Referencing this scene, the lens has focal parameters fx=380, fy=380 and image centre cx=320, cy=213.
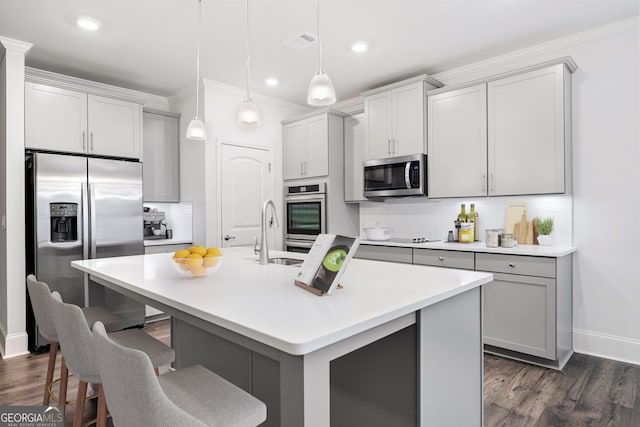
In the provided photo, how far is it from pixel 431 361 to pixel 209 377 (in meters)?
0.82

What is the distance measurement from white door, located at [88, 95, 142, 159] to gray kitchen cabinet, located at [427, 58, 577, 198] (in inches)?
118

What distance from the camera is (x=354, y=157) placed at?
4480 millimetres

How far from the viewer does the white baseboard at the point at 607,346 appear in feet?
9.47

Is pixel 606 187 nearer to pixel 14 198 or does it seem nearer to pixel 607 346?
pixel 607 346

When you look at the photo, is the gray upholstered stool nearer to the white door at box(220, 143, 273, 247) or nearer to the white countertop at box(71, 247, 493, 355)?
the white countertop at box(71, 247, 493, 355)

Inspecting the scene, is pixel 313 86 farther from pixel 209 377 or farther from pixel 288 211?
pixel 288 211

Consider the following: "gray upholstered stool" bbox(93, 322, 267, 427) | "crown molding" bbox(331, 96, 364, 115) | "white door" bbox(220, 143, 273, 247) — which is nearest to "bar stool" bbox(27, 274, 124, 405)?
"gray upholstered stool" bbox(93, 322, 267, 427)

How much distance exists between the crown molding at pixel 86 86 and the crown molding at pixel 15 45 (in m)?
0.27

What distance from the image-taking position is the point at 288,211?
4809mm

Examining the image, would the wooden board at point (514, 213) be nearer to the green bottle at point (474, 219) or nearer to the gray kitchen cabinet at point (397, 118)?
the green bottle at point (474, 219)

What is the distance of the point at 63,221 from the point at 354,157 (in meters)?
2.99

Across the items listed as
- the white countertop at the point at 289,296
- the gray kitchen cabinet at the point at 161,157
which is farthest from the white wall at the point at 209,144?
the white countertop at the point at 289,296

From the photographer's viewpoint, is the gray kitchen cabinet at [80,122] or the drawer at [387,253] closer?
the gray kitchen cabinet at [80,122]

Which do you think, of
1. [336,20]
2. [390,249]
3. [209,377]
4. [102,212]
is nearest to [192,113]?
[102,212]
